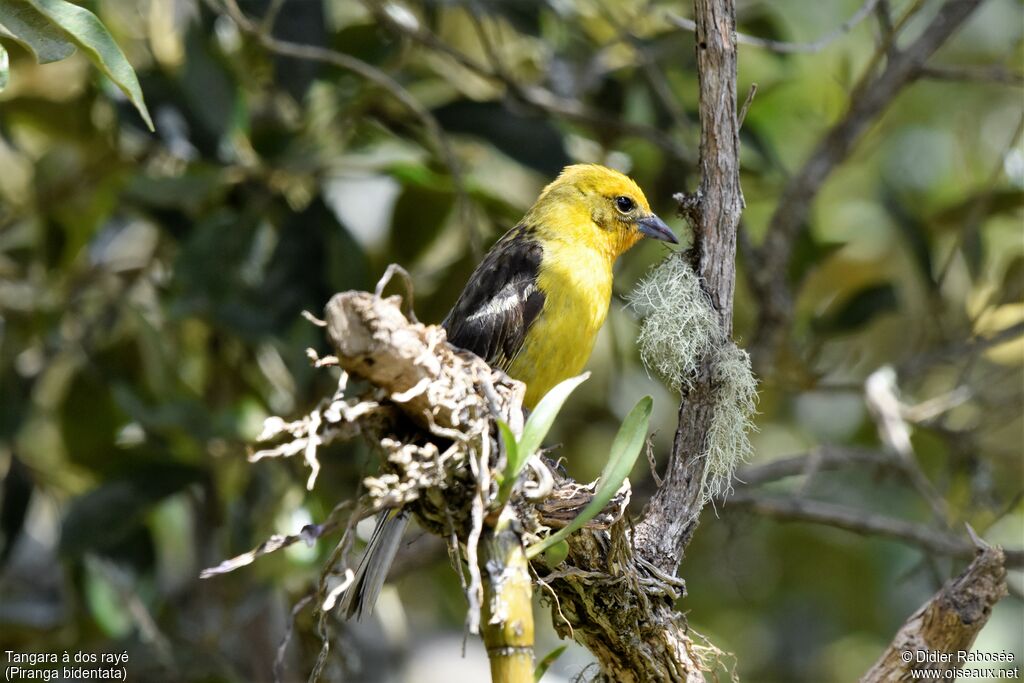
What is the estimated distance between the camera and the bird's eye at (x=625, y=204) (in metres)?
4.57

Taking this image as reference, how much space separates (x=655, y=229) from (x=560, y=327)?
0.68 meters

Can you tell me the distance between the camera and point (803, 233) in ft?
16.7

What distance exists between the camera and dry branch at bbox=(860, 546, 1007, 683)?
8.31 feet

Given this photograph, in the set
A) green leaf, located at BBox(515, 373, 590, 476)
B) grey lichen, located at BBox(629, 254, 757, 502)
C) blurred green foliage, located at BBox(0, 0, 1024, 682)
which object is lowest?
blurred green foliage, located at BBox(0, 0, 1024, 682)


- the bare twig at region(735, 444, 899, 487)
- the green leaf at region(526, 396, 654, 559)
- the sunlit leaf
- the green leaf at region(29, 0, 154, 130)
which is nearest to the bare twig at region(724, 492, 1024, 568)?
the bare twig at region(735, 444, 899, 487)

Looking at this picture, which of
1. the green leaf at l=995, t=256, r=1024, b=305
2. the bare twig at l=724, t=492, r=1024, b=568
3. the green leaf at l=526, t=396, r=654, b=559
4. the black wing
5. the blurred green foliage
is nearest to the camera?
the green leaf at l=526, t=396, r=654, b=559

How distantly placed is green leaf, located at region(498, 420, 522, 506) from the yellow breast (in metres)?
1.95

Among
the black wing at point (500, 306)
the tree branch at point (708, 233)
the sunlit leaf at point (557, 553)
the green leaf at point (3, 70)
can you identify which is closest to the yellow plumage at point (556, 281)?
the black wing at point (500, 306)

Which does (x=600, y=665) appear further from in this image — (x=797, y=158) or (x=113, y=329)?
(x=797, y=158)

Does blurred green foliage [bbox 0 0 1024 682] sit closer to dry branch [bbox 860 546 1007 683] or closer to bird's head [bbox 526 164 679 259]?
bird's head [bbox 526 164 679 259]

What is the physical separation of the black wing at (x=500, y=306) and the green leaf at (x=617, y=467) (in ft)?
5.89

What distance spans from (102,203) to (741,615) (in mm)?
4039

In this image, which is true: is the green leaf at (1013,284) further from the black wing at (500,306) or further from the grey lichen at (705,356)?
the grey lichen at (705,356)

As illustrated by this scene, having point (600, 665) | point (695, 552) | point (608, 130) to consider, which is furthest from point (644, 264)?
point (600, 665)
